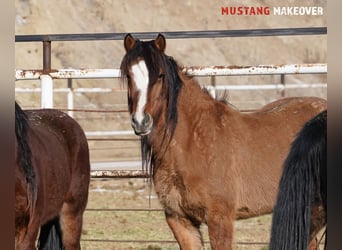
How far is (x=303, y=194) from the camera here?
2.93m

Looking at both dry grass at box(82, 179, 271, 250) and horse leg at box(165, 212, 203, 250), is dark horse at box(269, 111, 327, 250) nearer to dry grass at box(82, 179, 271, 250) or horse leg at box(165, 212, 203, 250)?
horse leg at box(165, 212, 203, 250)

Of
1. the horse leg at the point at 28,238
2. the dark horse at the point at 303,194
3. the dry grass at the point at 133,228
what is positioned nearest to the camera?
the dark horse at the point at 303,194

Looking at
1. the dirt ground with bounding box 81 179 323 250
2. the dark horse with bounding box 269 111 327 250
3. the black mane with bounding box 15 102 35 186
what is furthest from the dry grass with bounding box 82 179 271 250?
the black mane with bounding box 15 102 35 186

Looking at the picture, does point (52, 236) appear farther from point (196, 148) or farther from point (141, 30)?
point (141, 30)

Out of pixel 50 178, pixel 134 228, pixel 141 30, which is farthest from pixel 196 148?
pixel 141 30

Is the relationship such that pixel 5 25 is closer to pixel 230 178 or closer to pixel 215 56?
pixel 230 178

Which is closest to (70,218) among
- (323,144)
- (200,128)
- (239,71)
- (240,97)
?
(200,128)

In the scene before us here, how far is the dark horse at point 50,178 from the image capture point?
3.16 meters

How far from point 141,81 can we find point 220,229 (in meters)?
0.93

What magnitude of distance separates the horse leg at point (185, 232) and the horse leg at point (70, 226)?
2.31 ft

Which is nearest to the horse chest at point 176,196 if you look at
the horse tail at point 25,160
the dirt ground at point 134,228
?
the horse tail at point 25,160

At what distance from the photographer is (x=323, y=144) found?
284 centimetres

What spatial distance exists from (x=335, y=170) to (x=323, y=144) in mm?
1413

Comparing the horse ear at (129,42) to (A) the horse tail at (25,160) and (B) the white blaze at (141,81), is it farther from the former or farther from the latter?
(A) the horse tail at (25,160)
